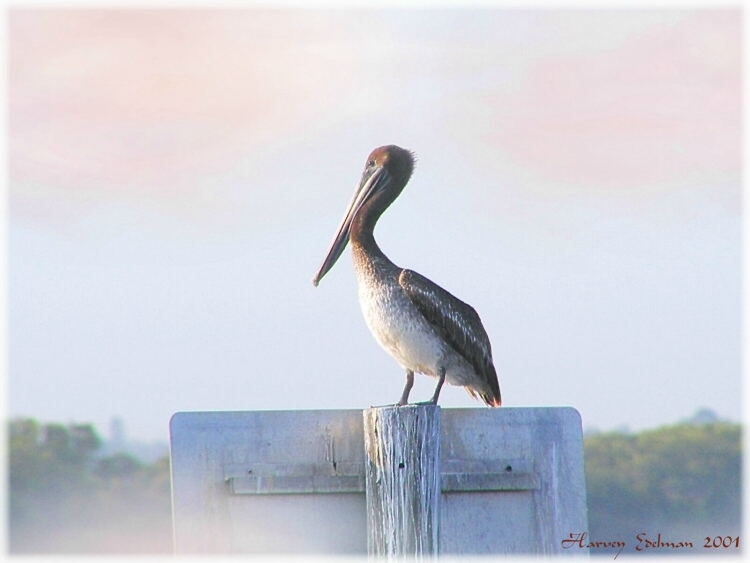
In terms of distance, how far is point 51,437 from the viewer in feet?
209

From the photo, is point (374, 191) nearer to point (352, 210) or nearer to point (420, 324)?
point (352, 210)

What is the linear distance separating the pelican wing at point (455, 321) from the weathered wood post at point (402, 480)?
1.72m

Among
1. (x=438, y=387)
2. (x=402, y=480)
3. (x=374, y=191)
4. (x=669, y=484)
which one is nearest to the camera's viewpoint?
(x=402, y=480)

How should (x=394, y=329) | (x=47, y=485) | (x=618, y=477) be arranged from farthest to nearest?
(x=47, y=485)
(x=618, y=477)
(x=394, y=329)

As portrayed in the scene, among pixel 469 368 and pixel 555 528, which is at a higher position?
pixel 469 368

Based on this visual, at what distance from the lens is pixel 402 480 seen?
18.8 ft

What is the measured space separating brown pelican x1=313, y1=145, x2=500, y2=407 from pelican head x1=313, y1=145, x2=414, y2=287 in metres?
0.12

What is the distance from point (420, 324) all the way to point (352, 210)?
3.32 feet

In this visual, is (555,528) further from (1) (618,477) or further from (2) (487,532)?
(1) (618,477)

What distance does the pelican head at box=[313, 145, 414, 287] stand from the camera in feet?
26.4

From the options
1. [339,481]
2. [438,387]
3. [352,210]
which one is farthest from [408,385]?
[339,481]

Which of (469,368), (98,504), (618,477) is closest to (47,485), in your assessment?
(98,504)

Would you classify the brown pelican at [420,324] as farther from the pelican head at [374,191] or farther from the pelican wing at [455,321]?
the pelican head at [374,191]

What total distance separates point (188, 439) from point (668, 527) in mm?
55895
